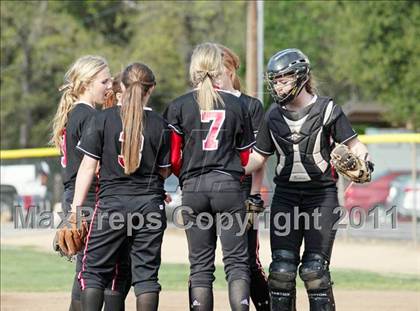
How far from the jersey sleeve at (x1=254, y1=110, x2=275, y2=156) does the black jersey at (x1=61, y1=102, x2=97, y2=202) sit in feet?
4.21

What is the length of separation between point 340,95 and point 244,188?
37381 millimetres

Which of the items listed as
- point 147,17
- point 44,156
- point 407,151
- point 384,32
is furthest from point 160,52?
point 44,156

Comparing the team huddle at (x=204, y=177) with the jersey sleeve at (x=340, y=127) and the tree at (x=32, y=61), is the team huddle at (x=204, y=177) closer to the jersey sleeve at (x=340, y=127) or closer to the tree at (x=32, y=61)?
the jersey sleeve at (x=340, y=127)

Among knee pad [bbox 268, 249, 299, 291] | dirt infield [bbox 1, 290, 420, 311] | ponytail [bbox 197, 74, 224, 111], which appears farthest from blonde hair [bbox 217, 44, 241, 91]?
dirt infield [bbox 1, 290, 420, 311]

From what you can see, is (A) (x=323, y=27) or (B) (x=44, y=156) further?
(A) (x=323, y=27)

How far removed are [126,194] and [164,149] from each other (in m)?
0.44

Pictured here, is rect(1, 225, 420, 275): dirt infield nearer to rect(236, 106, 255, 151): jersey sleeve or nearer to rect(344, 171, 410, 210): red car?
rect(344, 171, 410, 210): red car

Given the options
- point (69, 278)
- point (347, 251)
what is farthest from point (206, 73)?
point (347, 251)

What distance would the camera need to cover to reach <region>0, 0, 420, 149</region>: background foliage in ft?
114

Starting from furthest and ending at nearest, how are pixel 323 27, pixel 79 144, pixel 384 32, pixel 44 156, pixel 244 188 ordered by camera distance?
pixel 323 27, pixel 384 32, pixel 44 156, pixel 244 188, pixel 79 144

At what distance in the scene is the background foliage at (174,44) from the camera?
114 ft

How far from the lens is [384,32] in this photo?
34156 millimetres

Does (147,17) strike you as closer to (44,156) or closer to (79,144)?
(44,156)

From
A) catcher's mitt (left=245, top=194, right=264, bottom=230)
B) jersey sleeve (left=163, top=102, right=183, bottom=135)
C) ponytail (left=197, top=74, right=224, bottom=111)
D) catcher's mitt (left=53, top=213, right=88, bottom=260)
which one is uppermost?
ponytail (left=197, top=74, right=224, bottom=111)
